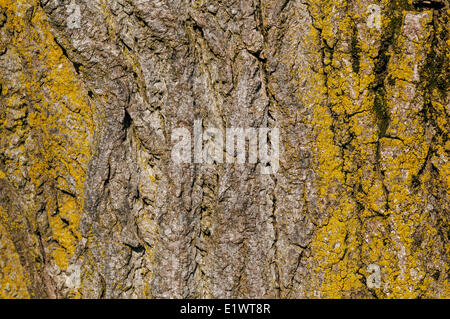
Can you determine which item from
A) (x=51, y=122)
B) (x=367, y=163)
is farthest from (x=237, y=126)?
(x=51, y=122)

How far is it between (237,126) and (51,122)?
1.45m

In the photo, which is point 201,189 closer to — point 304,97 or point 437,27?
point 304,97

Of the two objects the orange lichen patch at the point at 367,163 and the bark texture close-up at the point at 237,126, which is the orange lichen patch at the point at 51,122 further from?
the orange lichen patch at the point at 367,163

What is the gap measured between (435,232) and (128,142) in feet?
7.62

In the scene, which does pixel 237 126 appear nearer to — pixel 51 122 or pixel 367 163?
pixel 367 163

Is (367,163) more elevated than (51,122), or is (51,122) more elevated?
(51,122)

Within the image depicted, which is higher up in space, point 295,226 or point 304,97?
point 304,97

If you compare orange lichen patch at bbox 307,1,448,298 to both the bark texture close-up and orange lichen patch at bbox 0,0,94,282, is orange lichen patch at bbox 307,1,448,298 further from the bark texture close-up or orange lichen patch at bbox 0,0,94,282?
orange lichen patch at bbox 0,0,94,282

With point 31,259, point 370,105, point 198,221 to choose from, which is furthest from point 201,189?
point 31,259

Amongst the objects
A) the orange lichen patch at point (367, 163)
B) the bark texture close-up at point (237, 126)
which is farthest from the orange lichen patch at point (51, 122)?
the orange lichen patch at point (367, 163)

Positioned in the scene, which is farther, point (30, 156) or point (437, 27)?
point (30, 156)

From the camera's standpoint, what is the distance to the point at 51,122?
271 cm

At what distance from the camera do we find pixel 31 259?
2.91 metres

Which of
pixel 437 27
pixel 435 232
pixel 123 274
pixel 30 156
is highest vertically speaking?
pixel 437 27
